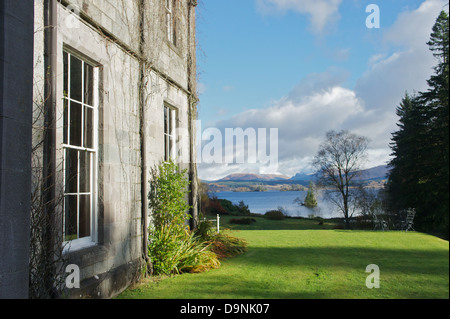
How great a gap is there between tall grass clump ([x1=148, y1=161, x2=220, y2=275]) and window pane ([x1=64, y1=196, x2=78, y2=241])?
6.41ft

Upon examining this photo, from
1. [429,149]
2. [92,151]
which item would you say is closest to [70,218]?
[92,151]

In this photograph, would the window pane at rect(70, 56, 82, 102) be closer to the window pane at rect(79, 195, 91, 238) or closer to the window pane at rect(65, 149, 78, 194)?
the window pane at rect(65, 149, 78, 194)

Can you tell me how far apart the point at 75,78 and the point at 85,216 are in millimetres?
2027

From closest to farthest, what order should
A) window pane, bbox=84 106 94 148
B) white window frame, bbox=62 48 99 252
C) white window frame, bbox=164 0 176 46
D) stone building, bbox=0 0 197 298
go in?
1. stone building, bbox=0 0 197 298
2. white window frame, bbox=62 48 99 252
3. window pane, bbox=84 106 94 148
4. white window frame, bbox=164 0 176 46

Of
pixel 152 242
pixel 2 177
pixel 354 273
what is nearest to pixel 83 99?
pixel 2 177

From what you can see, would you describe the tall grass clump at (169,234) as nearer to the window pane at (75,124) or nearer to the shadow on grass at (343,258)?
the shadow on grass at (343,258)

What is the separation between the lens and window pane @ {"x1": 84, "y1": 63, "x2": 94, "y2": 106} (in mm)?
4871

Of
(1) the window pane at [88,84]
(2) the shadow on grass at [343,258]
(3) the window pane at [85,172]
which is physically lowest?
(2) the shadow on grass at [343,258]

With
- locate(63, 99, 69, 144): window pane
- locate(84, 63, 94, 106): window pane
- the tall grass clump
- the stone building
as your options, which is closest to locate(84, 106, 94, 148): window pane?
the stone building

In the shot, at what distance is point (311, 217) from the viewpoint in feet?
95.9

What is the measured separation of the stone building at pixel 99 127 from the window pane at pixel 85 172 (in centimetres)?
2

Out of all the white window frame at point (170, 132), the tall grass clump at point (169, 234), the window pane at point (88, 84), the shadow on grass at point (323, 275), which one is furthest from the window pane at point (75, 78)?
the shadow on grass at point (323, 275)

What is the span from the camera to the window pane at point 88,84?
4871mm

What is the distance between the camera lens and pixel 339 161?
17.1m
